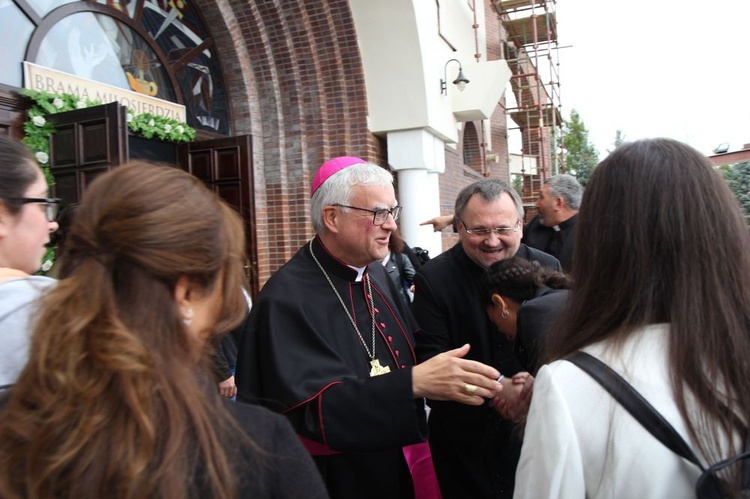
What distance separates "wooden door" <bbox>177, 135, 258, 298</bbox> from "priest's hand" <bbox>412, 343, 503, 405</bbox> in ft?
15.3

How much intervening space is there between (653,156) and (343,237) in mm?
1313

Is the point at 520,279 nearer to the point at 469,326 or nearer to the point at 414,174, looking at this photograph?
the point at 469,326

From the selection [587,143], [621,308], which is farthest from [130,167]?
[587,143]

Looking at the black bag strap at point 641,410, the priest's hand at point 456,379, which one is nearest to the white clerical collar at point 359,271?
the priest's hand at point 456,379

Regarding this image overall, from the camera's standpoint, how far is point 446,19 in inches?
361

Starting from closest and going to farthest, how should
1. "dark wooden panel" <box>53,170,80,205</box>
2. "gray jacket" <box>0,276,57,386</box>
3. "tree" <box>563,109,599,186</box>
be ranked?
1. "gray jacket" <box>0,276,57,386</box>
2. "dark wooden panel" <box>53,170,80,205</box>
3. "tree" <box>563,109,599,186</box>

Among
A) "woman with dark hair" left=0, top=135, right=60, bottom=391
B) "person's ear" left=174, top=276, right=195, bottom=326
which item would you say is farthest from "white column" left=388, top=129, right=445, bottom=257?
"person's ear" left=174, top=276, right=195, bottom=326

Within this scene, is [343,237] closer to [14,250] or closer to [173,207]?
[14,250]

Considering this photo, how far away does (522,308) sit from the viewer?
1798 mm

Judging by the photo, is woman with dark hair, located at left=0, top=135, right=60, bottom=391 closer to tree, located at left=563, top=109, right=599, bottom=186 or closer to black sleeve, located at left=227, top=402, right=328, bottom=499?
black sleeve, located at left=227, top=402, right=328, bottom=499

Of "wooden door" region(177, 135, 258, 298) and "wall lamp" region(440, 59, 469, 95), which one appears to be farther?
"wall lamp" region(440, 59, 469, 95)

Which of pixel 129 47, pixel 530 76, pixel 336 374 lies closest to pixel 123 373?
pixel 336 374

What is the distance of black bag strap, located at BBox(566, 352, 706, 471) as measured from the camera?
1002 millimetres

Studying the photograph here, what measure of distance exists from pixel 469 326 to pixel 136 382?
6.32 ft
